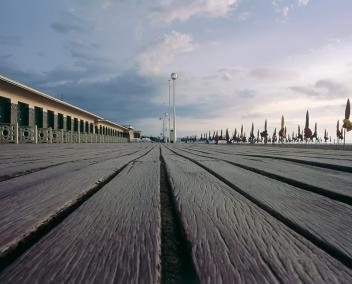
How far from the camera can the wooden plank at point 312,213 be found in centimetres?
70

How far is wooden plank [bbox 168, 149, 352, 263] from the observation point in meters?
0.70

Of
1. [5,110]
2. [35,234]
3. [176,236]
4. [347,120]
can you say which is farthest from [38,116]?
[347,120]

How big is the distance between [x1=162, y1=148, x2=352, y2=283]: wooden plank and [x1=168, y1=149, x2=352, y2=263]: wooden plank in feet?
0.13

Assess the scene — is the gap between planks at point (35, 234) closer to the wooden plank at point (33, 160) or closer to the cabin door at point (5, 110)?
the wooden plank at point (33, 160)

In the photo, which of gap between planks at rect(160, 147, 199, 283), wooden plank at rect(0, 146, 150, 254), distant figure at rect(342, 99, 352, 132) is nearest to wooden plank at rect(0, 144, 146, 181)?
wooden plank at rect(0, 146, 150, 254)

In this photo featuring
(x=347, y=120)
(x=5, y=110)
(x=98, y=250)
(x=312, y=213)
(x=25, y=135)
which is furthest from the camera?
(x=347, y=120)

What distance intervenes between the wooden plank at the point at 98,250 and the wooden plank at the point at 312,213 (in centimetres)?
41

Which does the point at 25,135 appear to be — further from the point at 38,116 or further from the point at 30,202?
the point at 30,202

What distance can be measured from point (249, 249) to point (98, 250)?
1.18 ft

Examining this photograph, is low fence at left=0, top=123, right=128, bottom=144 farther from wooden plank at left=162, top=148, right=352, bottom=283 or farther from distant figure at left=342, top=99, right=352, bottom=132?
distant figure at left=342, top=99, right=352, bottom=132

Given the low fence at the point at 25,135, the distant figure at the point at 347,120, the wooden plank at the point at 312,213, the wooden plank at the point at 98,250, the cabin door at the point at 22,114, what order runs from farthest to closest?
1. the distant figure at the point at 347,120
2. the cabin door at the point at 22,114
3. the low fence at the point at 25,135
4. the wooden plank at the point at 312,213
5. the wooden plank at the point at 98,250

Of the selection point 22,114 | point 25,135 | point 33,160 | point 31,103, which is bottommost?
point 33,160

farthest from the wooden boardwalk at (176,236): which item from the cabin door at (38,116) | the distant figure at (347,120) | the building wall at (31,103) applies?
the distant figure at (347,120)

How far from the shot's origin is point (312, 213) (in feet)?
3.13
